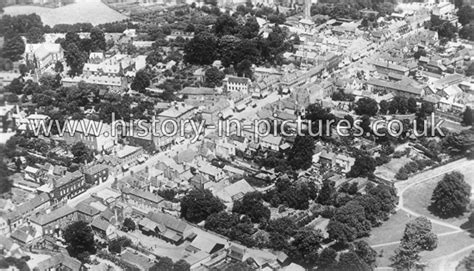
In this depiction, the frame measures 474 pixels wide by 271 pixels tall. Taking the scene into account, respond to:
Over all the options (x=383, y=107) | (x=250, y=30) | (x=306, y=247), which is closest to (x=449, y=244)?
(x=306, y=247)

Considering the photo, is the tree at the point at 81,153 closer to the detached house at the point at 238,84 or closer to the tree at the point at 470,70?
the detached house at the point at 238,84

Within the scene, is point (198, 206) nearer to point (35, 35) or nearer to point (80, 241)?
point (80, 241)

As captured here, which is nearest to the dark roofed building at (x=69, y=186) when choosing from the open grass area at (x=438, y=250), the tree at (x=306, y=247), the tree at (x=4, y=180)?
the tree at (x=4, y=180)

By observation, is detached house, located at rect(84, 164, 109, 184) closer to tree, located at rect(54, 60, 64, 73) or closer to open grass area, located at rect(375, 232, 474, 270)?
open grass area, located at rect(375, 232, 474, 270)

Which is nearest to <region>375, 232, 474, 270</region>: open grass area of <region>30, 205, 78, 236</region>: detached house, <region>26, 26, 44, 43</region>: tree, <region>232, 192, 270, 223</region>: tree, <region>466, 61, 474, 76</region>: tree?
<region>232, 192, 270, 223</region>: tree

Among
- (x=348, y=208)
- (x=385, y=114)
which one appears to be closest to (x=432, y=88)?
(x=385, y=114)

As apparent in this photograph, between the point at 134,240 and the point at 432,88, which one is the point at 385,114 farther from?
the point at 134,240
